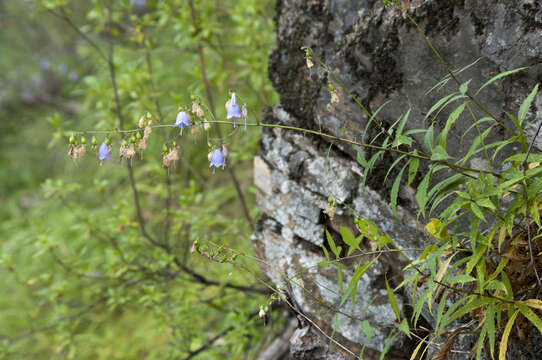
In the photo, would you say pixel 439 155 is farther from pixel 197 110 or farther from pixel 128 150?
pixel 128 150

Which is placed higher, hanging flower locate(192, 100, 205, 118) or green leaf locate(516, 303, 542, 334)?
hanging flower locate(192, 100, 205, 118)

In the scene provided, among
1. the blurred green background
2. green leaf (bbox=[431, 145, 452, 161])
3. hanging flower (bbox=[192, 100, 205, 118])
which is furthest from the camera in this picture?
the blurred green background

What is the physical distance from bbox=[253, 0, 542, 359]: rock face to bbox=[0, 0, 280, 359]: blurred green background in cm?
35

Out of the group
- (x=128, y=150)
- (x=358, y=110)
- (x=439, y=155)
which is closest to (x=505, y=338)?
(x=439, y=155)

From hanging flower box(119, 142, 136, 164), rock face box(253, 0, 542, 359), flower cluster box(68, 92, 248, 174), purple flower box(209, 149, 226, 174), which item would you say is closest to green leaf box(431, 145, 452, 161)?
rock face box(253, 0, 542, 359)

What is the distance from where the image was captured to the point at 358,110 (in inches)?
73.0

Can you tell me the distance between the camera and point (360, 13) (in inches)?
71.6

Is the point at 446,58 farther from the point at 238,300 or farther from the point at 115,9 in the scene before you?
the point at 115,9

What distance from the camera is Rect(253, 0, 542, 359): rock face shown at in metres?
1.49

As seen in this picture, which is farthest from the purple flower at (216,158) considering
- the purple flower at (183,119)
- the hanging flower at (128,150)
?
the hanging flower at (128,150)

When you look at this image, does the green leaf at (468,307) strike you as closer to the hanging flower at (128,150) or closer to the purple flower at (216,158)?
the purple flower at (216,158)

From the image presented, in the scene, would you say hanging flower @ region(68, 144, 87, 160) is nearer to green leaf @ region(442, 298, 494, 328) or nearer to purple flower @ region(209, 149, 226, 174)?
purple flower @ region(209, 149, 226, 174)

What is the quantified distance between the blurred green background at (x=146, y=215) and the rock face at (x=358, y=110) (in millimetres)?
355

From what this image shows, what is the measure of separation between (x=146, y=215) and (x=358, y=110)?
9.01ft
